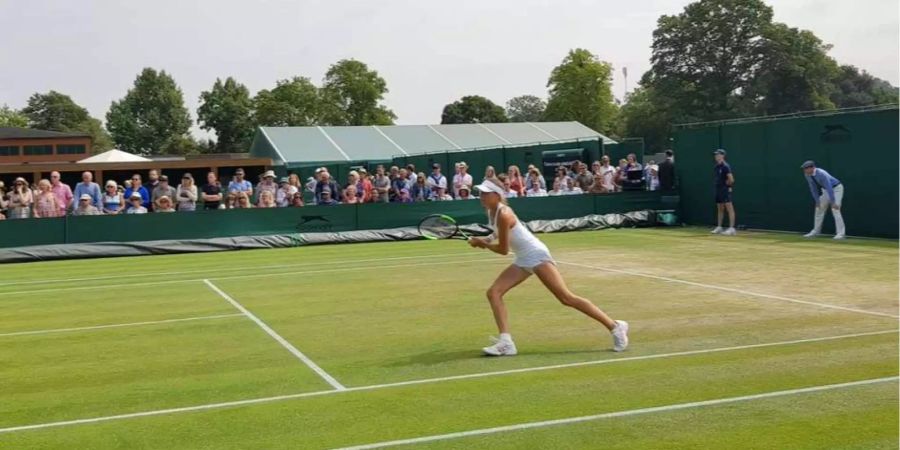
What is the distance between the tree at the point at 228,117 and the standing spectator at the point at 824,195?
9717 centimetres

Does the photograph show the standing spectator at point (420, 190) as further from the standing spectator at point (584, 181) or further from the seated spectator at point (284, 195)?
the standing spectator at point (584, 181)

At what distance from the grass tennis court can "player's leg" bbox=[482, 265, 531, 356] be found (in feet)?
0.43

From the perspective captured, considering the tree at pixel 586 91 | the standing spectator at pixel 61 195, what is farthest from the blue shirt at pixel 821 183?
the tree at pixel 586 91

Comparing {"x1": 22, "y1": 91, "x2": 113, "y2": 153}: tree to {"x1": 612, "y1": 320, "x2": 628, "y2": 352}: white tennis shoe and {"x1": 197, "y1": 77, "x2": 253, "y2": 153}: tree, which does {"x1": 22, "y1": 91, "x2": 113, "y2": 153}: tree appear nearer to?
{"x1": 197, "y1": 77, "x2": 253, "y2": 153}: tree

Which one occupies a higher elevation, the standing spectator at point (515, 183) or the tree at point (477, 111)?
the tree at point (477, 111)

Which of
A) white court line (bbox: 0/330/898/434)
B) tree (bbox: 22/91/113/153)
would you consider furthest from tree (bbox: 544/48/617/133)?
tree (bbox: 22/91/113/153)

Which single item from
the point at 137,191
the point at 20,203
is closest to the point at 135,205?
the point at 137,191

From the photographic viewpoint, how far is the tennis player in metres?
8.05

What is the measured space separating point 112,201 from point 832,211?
52.6ft

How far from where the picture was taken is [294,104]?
8675cm

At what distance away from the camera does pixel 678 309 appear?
10664mm

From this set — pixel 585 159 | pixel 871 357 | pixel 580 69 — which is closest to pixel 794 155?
pixel 585 159

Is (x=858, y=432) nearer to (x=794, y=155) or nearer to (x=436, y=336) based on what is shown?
(x=436, y=336)

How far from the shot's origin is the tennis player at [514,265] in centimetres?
805
